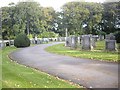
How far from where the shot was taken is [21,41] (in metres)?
25.9

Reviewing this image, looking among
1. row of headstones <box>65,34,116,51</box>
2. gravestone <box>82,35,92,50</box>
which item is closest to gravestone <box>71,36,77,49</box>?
row of headstones <box>65,34,116,51</box>

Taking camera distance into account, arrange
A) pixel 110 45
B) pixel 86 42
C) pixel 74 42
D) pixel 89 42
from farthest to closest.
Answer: pixel 74 42, pixel 86 42, pixel 89 42, pixel 110 45

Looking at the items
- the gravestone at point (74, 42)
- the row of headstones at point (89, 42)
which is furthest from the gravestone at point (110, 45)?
the gravestone at point (74, 42)

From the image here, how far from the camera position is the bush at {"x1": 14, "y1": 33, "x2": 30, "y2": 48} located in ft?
79.2

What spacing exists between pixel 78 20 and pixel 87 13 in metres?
1.51

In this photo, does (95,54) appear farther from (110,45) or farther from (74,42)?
(74,42)

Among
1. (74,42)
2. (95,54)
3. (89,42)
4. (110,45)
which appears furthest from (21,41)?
(95,54)

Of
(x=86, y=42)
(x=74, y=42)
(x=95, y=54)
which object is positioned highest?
(x=86, y=42)

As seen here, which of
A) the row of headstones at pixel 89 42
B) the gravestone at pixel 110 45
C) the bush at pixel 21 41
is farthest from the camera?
the bush at pixel 21 41

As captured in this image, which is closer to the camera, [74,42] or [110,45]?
[110,45]

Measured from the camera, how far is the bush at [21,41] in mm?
24141

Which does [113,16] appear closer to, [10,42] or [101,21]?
[101,21]

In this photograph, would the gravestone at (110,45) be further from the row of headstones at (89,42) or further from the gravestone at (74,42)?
the gravestone at (74,42)

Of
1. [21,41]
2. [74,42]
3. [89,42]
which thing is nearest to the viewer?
[89,42]
